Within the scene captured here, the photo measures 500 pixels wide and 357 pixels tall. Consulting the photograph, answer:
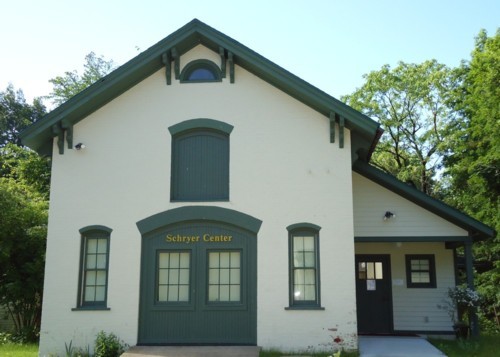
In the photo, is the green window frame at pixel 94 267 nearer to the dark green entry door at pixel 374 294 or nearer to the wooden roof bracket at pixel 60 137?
the wooden roof bracket at pixel 60 137

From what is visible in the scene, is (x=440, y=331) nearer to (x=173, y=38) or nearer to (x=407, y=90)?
(x=173, y=38)

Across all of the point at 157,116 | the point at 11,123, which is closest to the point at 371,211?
the point at 157,116

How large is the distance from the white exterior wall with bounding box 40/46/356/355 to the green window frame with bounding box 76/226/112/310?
17 centimetres

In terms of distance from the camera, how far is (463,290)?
47.4 feet

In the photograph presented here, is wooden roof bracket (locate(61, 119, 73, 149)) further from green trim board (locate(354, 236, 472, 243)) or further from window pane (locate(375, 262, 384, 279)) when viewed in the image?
window pane (locate(375, 262, 384, 279))

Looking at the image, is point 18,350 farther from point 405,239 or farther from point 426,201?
point 426,201

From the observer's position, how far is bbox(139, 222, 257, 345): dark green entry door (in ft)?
40.6

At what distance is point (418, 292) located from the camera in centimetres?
1561

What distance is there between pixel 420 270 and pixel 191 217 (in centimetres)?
741

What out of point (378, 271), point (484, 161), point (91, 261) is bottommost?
point (378, 271)

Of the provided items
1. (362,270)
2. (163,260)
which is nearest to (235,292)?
(163,260)

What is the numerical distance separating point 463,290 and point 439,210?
229 centimetres

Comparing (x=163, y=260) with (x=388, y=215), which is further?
(x=388, y=215)

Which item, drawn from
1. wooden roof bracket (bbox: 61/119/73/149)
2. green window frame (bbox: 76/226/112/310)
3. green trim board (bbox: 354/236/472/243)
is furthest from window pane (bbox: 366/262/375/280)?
wooden roof bracket (bbox: 61/119/73/149)
